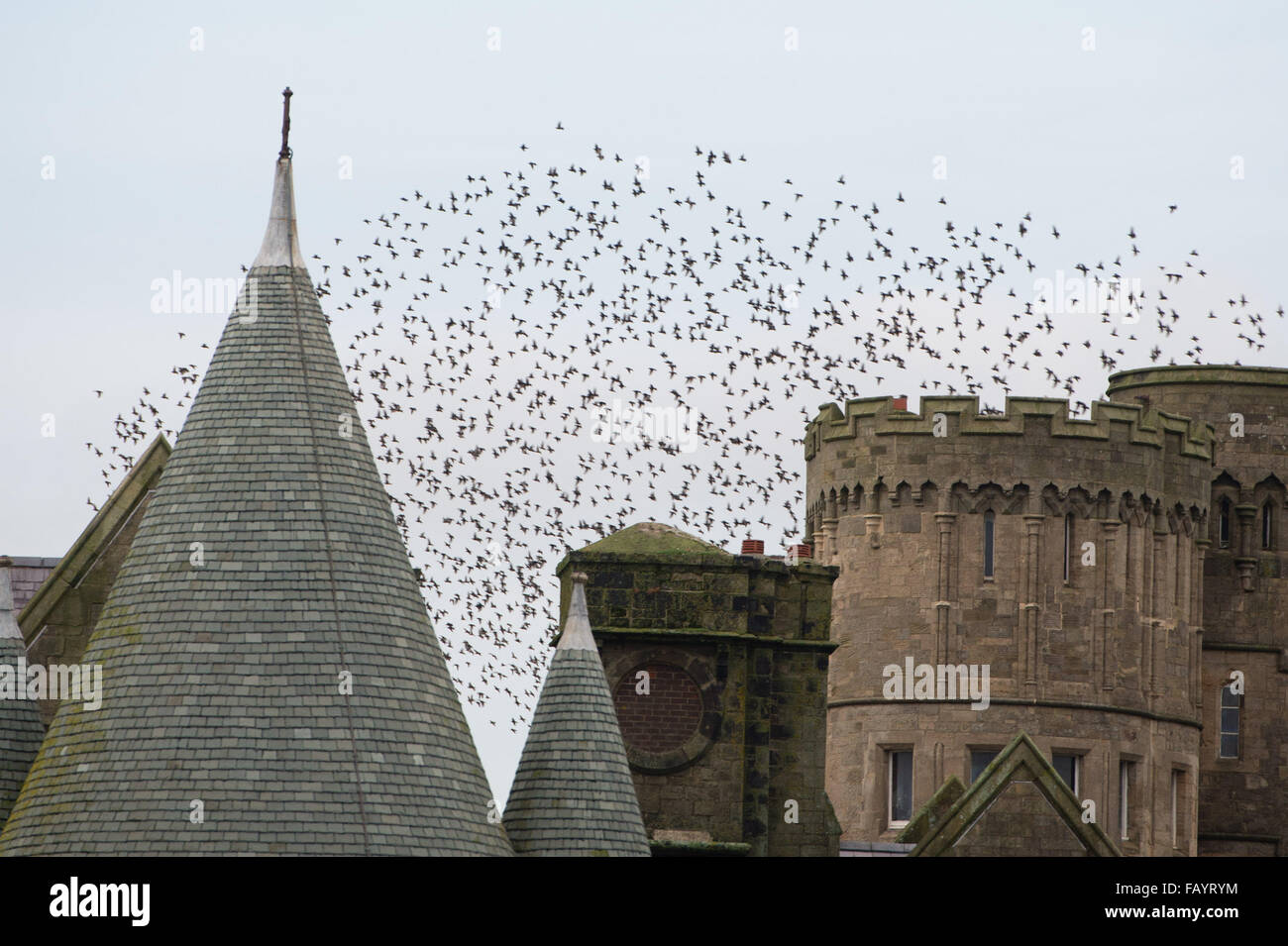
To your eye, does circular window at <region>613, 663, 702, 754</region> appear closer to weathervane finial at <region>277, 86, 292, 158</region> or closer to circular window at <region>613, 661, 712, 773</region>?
circular window at <region>613, 661, 712, 773</region>

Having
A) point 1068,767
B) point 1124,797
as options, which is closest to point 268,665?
point 1068,767

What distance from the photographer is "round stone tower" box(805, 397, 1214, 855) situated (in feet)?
247

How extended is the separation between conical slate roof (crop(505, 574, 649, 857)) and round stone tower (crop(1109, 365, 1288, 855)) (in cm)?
4039

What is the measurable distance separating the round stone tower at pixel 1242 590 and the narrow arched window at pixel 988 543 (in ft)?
20.9

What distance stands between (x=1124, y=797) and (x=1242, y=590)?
22.3 feet

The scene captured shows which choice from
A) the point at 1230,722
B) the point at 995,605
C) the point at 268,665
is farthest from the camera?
the point at 1230,722

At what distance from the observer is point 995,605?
2975 inches

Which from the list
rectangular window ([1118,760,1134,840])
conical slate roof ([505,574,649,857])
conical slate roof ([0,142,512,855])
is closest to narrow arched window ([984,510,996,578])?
rectangular window ([1118,760,1134,840])

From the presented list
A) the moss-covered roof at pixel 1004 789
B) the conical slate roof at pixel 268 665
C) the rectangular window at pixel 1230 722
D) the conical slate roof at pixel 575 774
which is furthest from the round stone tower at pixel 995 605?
the conical slate roof at pixel 268 665

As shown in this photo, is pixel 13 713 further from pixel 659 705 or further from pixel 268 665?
pixel 659 705

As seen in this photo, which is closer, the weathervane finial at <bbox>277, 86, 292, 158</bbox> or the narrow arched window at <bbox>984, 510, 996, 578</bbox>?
the weathervane finial at <bbox>277, 86, 292, 158</bbox>

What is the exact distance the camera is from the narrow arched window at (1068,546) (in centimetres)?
7631

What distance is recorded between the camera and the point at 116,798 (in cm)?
3766
